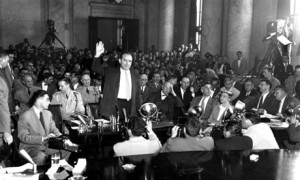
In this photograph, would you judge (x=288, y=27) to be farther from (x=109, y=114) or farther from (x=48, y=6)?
(x=48, y=6)

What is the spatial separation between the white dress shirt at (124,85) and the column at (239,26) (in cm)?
623

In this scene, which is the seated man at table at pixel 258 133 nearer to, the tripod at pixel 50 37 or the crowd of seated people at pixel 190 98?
the crowd of seated people at pixel 190 98

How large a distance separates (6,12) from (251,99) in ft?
43.1

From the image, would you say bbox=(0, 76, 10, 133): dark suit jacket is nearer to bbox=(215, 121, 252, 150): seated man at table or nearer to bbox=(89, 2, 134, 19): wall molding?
bbox=(215, 121, 252, 150): seated man at table

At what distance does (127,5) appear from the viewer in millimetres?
19547

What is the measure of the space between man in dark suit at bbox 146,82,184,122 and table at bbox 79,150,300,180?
3.18 metres

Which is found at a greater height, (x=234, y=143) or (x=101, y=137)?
(x=234, y=143)

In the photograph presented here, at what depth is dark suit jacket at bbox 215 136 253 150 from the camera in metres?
3.95

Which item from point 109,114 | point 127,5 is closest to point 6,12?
point 127,5

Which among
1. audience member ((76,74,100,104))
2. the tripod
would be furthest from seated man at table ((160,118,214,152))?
the tripod

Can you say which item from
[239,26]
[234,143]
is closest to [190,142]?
[234,143]

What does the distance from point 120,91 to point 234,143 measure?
7.69 feet

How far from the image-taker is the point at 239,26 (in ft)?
36.3

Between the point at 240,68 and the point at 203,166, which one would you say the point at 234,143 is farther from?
the point at 240,68
